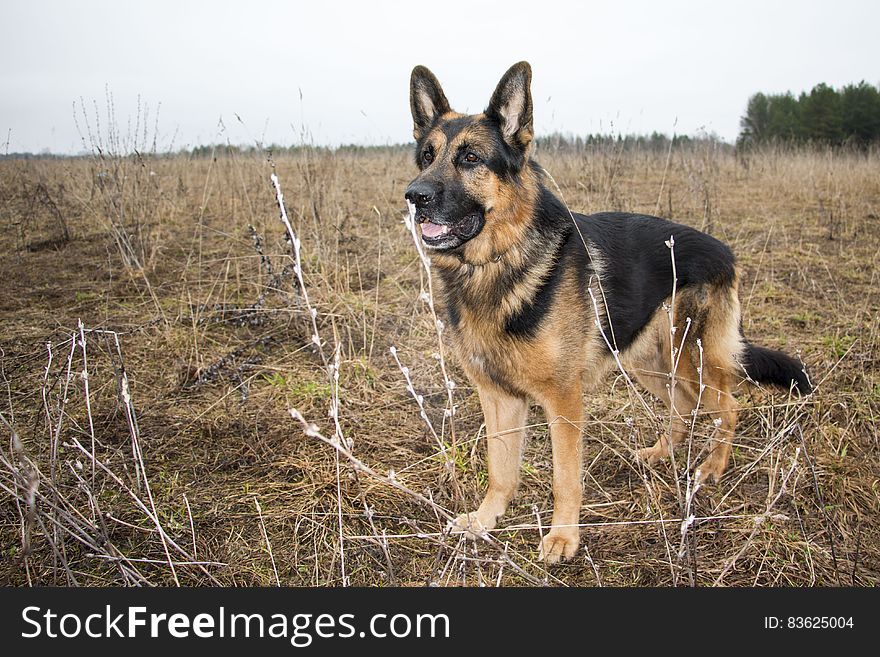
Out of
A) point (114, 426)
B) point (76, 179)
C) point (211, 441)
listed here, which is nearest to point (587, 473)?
point (211, 441)

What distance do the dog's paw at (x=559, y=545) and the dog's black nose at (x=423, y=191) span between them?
1665 mm

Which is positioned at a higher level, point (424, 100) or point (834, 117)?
point (834, 117)

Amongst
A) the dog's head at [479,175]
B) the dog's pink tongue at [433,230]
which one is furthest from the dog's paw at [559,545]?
the dog's pink tongue at [433,230]

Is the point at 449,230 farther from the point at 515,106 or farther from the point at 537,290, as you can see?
the point at 515,106

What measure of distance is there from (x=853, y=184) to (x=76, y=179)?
49.0ft

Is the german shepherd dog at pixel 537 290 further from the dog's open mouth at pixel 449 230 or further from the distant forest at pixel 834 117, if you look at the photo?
the distant forest at pixel 834 117

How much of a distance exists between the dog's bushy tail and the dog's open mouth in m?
1.76

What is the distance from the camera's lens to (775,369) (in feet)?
9.87

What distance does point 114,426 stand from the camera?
3.39 m

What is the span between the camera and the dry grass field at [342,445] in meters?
2.25

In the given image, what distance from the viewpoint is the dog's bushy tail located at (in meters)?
2.96

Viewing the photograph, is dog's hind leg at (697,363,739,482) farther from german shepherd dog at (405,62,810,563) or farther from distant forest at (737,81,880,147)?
distant forest at (737,81,880,147)

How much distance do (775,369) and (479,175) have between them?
1980 millimetres

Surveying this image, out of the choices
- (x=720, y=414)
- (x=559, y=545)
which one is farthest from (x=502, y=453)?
(x=720, y=414)
